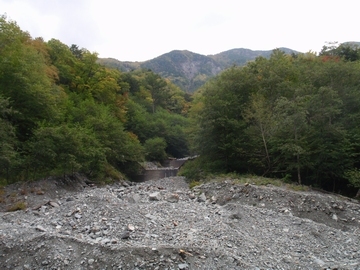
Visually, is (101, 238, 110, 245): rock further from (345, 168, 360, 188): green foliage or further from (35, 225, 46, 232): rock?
(345, 168, 360, 188): green foliage

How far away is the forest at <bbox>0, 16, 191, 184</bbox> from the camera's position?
19.6m

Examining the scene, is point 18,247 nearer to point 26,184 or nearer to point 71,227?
point 71,227

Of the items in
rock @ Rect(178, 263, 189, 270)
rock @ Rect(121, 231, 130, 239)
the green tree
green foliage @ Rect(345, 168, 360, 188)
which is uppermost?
the green tree

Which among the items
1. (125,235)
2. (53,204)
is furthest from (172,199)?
(53,204)

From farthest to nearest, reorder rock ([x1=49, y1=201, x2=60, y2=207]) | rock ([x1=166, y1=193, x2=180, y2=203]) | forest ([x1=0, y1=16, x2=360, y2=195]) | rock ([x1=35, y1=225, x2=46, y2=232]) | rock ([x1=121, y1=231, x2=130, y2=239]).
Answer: forest ([x1=0, y1=16, x2=360, y2=195]), rock ([x1=166, y1=193, x2=180, y2=203]), rock ([x1=49, y1=201, x2=60, y2=207]), rock ([x1=35, y1=225, x2=46, y2=232]), rock ([x1=121, y1=231, x2=130, y2=239])

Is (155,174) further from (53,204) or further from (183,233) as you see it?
(183,233)

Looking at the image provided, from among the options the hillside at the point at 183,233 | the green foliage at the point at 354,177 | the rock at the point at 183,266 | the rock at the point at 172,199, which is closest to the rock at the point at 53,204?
the hillside at the point at 183,233

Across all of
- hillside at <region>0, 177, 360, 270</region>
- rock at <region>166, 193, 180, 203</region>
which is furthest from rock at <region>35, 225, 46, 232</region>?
rock at <region>166, 193, 180, 203</region>

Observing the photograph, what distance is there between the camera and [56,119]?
2616cm

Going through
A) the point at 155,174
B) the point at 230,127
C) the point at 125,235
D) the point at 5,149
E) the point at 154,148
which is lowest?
the point at 155,174

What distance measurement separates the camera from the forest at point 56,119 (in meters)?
19.6

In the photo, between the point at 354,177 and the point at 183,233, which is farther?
the point at 354,177

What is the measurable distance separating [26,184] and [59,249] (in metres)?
10.8

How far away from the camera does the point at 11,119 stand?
22.8 m
